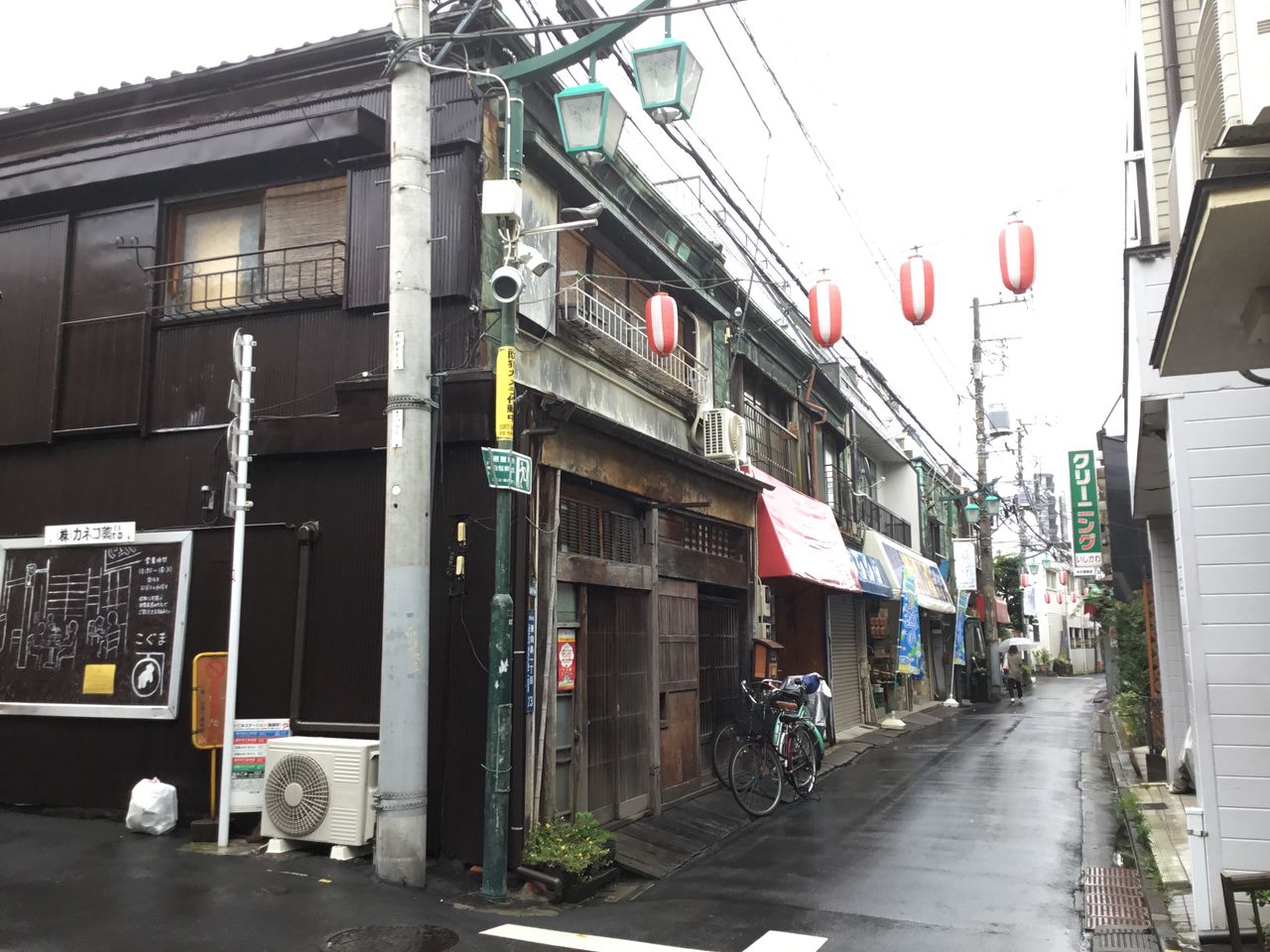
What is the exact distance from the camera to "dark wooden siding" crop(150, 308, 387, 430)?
9836 mm

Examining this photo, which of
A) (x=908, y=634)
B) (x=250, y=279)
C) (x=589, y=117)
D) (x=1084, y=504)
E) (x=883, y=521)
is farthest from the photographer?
(x=883, y=521)

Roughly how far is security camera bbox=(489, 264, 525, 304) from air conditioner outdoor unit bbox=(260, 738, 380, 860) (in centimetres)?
413

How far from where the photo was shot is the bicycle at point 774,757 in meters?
12.5

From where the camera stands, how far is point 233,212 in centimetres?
1091

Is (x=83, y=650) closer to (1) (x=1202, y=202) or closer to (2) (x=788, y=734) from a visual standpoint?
(2) (x=788, y=734)

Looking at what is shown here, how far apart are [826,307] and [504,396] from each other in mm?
4306

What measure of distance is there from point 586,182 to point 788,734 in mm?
7754

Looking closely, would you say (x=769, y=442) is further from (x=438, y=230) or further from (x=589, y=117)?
(x=589, y=117)

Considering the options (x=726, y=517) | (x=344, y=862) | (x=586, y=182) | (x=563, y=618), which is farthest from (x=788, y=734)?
(x=586, y=182)

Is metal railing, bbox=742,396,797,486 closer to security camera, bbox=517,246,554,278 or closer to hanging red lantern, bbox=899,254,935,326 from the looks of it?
hanging red lantern, bbox=899,254,935,326

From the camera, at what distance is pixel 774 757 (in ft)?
42.3

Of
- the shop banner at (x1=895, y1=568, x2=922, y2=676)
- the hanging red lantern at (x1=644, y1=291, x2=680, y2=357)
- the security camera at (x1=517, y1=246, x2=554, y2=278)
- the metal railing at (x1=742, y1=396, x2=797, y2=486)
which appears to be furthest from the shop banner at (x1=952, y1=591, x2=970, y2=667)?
the security camera at (x1=517, y1=246, x2=554, y2=278)

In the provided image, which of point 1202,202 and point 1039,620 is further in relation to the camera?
point 1039,620

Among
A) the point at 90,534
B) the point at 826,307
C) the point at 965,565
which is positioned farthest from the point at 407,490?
the point at 965,565
